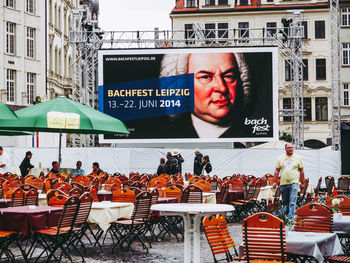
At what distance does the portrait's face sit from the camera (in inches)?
1379

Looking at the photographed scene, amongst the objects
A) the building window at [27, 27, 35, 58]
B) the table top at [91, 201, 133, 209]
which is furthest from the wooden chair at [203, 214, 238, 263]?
the building window at [27, 27, 35, 58]

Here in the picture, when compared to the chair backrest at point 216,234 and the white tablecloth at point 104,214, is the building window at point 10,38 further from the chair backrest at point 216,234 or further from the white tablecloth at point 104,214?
the chair backrest at point 216,234

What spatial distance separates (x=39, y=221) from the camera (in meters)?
10.9

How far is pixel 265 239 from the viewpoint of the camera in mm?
8023

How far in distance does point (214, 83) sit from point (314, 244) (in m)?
27.4

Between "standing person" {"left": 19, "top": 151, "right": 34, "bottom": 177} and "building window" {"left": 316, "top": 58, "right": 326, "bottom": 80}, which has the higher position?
"building window" {"left": 316, "top": 58, "right": 326, "bottom": 80}

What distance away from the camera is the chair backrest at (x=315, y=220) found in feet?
30.9

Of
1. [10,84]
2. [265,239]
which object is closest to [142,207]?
[265,239]

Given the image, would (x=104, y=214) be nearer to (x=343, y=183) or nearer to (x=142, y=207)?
(x=142, y=207)

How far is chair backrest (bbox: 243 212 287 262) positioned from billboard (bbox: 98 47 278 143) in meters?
26.6

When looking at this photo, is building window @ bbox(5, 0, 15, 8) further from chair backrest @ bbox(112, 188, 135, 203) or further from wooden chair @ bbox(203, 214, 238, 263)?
wooden chair @ bbox(203, 214, 238, 263)

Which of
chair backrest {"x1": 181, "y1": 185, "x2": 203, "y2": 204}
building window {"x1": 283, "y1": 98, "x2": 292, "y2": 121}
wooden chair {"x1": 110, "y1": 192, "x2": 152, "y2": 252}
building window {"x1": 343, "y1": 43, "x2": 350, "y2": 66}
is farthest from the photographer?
building window {"x1": 283, "y1": 98, "x2": 292, "y2": 121}

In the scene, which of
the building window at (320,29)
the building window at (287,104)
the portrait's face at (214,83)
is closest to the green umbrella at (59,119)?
the portrait's face at (214,83)

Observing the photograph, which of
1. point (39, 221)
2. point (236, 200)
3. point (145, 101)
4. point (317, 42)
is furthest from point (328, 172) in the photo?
point (317, 42)
